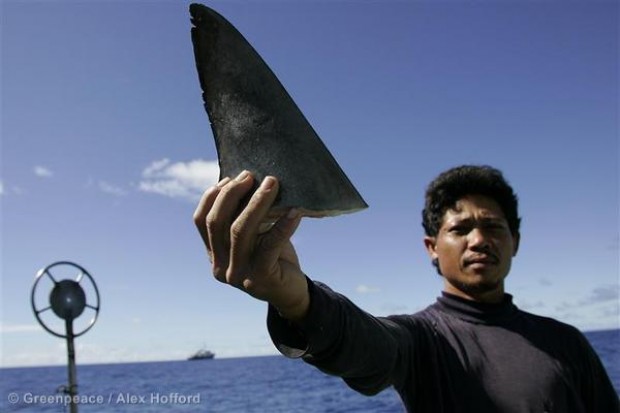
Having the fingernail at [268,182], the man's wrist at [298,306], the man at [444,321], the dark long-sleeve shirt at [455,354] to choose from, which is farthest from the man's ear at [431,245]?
the fingernail at [268,182]

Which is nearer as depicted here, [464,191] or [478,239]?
[478,239]

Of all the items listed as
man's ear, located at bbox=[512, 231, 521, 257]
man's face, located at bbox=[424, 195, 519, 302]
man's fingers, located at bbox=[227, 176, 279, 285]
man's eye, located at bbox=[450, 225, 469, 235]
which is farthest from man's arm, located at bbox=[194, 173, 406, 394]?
man's ear, located at bbox=[512, 231, 521, 257]

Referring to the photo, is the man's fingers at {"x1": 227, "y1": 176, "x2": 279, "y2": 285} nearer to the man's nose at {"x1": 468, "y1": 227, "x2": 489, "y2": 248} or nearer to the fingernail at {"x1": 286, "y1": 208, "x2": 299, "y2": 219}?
the fingernail at {"x1": 286, "y1": 208, "x2": 299, "y2": 219}

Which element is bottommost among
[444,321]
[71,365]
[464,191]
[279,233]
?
[444,321]

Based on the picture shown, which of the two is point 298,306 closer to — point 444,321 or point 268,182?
point 268,182

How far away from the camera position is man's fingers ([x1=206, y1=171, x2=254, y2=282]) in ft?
6.78

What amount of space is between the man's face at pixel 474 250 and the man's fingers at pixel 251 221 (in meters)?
2.28

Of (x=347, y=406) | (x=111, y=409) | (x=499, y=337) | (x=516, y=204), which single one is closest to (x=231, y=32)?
(x=499, y=337)

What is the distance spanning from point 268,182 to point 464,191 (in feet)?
8.86

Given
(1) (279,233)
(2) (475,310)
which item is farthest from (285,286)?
(2) (475,310)

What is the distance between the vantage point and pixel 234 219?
2.10 m

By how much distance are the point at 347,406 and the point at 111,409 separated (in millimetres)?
25370

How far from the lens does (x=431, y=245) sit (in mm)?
4426

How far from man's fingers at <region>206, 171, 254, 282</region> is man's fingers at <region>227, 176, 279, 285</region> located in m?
0.05
